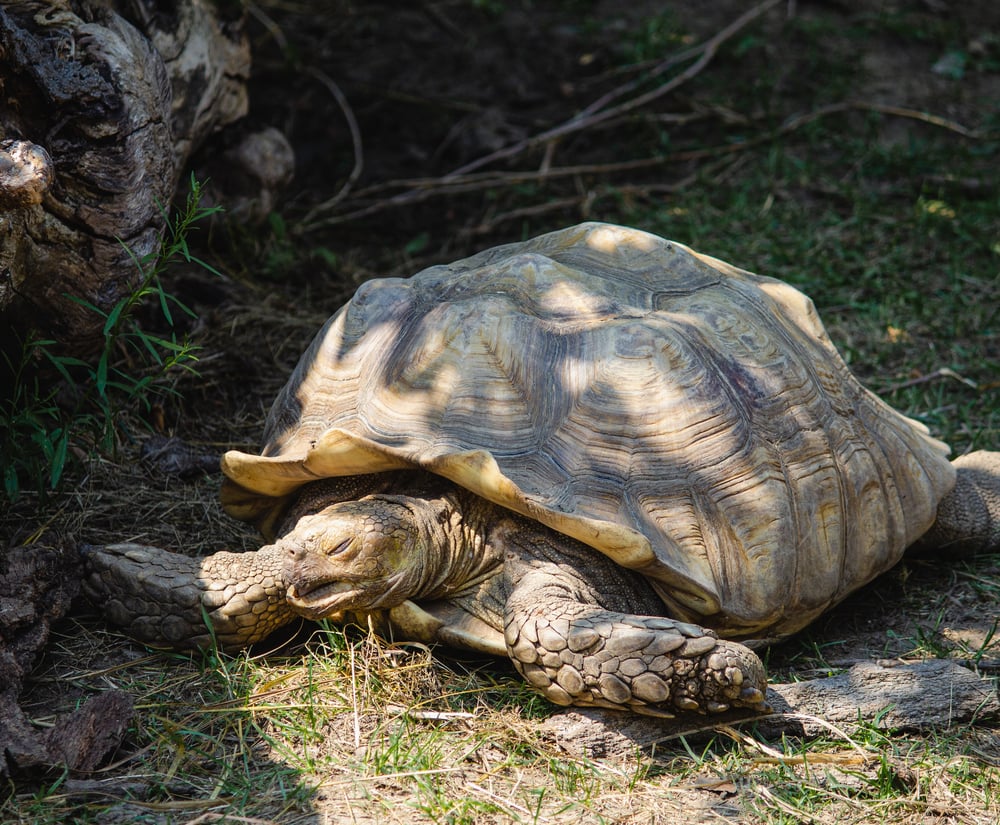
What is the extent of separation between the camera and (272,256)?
5.34 m

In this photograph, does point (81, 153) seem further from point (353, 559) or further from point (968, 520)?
point (968, 520)

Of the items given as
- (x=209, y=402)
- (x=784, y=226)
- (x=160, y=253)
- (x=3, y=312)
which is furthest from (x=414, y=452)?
(x=784, y=226)

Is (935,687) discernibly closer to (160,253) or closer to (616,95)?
(160,253)

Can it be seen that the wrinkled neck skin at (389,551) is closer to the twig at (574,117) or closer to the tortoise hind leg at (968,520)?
the tortoise hind leg at (968,520)

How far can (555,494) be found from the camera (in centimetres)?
282

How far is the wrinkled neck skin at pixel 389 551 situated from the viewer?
2764 millimetres

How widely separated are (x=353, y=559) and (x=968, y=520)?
→ 2258 millimetres

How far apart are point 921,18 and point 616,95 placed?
2.53m

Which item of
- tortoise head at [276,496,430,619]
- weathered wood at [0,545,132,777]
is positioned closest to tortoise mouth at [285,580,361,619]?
tortoise head at [276,496,430,619]

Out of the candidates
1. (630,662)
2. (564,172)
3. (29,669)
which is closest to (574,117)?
(564,172)

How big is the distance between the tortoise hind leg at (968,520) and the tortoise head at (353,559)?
6.46 feet

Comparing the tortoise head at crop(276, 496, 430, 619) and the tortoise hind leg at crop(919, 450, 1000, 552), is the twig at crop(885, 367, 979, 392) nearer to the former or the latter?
the tortoise hind leg at crop(919, 450, 1000, 552)

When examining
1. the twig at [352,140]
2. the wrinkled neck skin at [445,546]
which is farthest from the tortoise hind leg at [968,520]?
the twig at [352,140]

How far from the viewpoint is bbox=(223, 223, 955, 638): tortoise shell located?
289 cm
